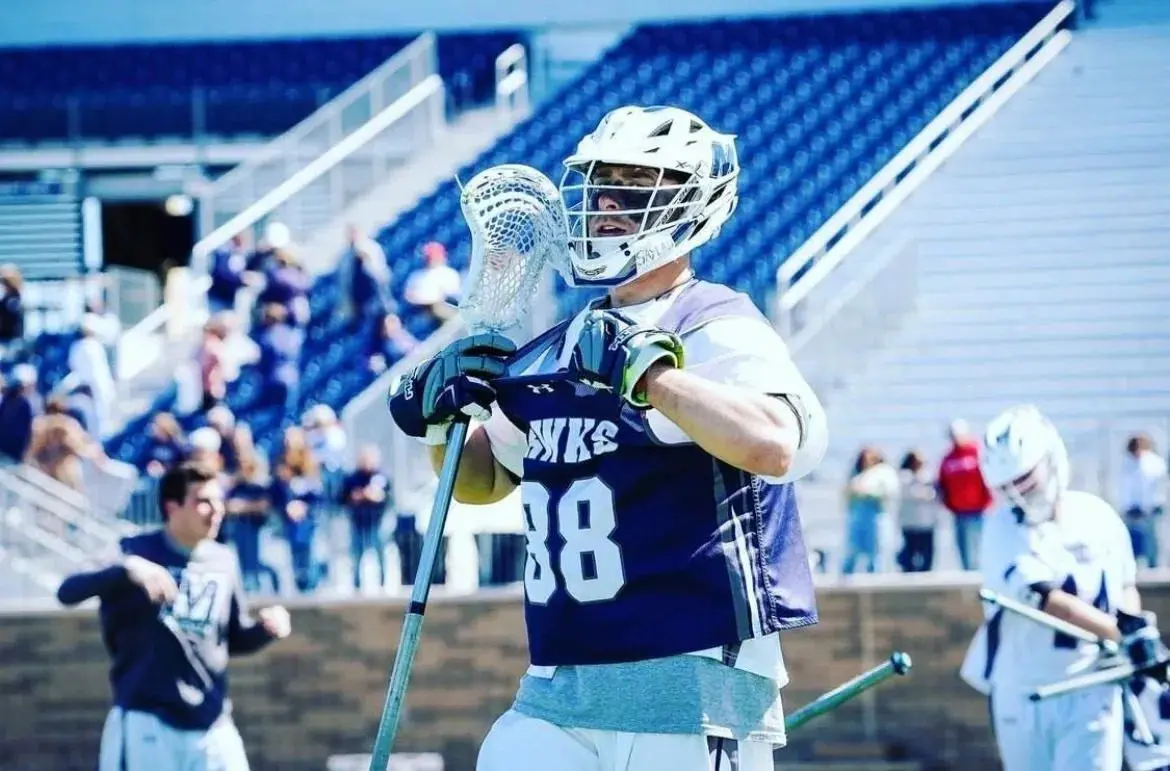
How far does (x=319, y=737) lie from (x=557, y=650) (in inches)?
273

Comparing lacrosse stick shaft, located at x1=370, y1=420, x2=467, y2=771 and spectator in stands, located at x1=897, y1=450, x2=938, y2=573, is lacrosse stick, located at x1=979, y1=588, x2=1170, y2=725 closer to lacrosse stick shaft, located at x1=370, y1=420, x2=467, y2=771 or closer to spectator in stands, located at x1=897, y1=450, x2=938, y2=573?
lacrosse stick shaft, located at x1=370, y1=420, x2=467, y2=771

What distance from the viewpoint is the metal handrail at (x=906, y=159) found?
48.6ft

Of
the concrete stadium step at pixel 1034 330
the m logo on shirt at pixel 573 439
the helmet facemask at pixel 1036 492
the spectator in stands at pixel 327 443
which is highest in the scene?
the concrete stadium step at pixel 1034 330

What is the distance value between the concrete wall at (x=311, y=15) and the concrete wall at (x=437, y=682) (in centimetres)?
881

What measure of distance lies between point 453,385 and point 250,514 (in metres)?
7.45

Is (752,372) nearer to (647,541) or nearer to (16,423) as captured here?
(647,541)

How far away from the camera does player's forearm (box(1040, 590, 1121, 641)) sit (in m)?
6.70

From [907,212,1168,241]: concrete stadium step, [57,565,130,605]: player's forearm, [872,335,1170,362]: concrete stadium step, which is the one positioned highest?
[907,212,1168,241]: concrete stadium step

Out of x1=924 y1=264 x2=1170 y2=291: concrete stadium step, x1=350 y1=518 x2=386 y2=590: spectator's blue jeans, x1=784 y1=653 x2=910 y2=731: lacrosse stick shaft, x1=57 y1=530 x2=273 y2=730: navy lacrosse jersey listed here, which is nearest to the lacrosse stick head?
x1=784 y1=653 x2=910 y2=731: lacrosse stick shaft

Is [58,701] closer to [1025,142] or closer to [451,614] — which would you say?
[451,614]

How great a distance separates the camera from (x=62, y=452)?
12656 mm

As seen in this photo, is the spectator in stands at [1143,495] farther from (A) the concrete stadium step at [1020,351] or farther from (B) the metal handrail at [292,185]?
(B) the metal handrail at [292,185]

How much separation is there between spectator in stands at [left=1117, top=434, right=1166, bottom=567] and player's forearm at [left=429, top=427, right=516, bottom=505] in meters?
7.04

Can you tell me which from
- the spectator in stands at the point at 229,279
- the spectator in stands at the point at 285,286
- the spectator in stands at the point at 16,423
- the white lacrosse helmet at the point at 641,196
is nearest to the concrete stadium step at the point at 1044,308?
the spectator in stands at the point at 285,286
